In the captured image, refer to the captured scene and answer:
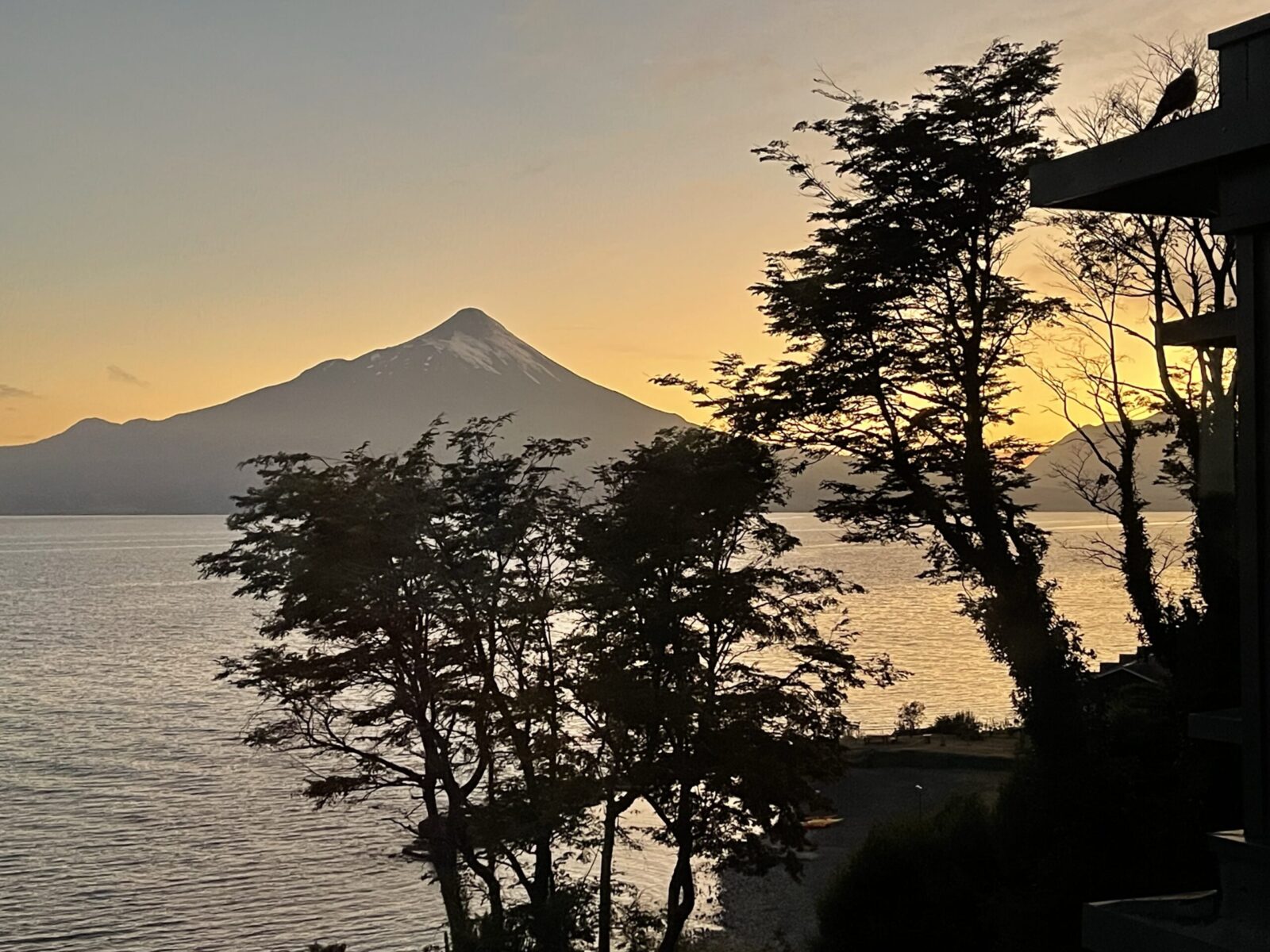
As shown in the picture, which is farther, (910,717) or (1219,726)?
(910,717)

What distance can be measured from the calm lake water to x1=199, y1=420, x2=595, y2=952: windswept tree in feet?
28.6

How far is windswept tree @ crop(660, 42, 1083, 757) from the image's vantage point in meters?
20.5

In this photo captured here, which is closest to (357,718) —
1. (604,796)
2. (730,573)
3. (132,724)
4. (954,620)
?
(604,796)

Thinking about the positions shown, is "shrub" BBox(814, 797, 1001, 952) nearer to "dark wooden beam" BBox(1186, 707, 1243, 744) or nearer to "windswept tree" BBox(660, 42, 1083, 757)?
"windswept tree" BBox(660, 42, 1083, 757)

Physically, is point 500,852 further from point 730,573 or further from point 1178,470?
point 1178,470

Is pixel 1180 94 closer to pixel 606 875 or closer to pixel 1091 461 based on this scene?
pixel 606 875

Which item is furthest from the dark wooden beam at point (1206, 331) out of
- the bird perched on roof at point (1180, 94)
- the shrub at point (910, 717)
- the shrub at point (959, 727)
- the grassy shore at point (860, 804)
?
the shrub at point (910, 717)

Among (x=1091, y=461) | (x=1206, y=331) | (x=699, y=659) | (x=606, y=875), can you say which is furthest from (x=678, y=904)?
(x=1206, y=331)

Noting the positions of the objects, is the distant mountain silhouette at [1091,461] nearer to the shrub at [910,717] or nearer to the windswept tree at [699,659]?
the windswept tree at [699,659]

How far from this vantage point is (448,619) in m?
21.6

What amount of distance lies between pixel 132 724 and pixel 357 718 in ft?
127

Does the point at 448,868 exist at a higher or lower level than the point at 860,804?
higher


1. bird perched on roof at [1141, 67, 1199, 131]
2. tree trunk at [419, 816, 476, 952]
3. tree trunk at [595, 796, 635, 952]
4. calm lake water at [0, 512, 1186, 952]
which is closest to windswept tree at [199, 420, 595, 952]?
tree trunk at [419, 816, 476, 952]

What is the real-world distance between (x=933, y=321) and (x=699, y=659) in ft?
23.2
